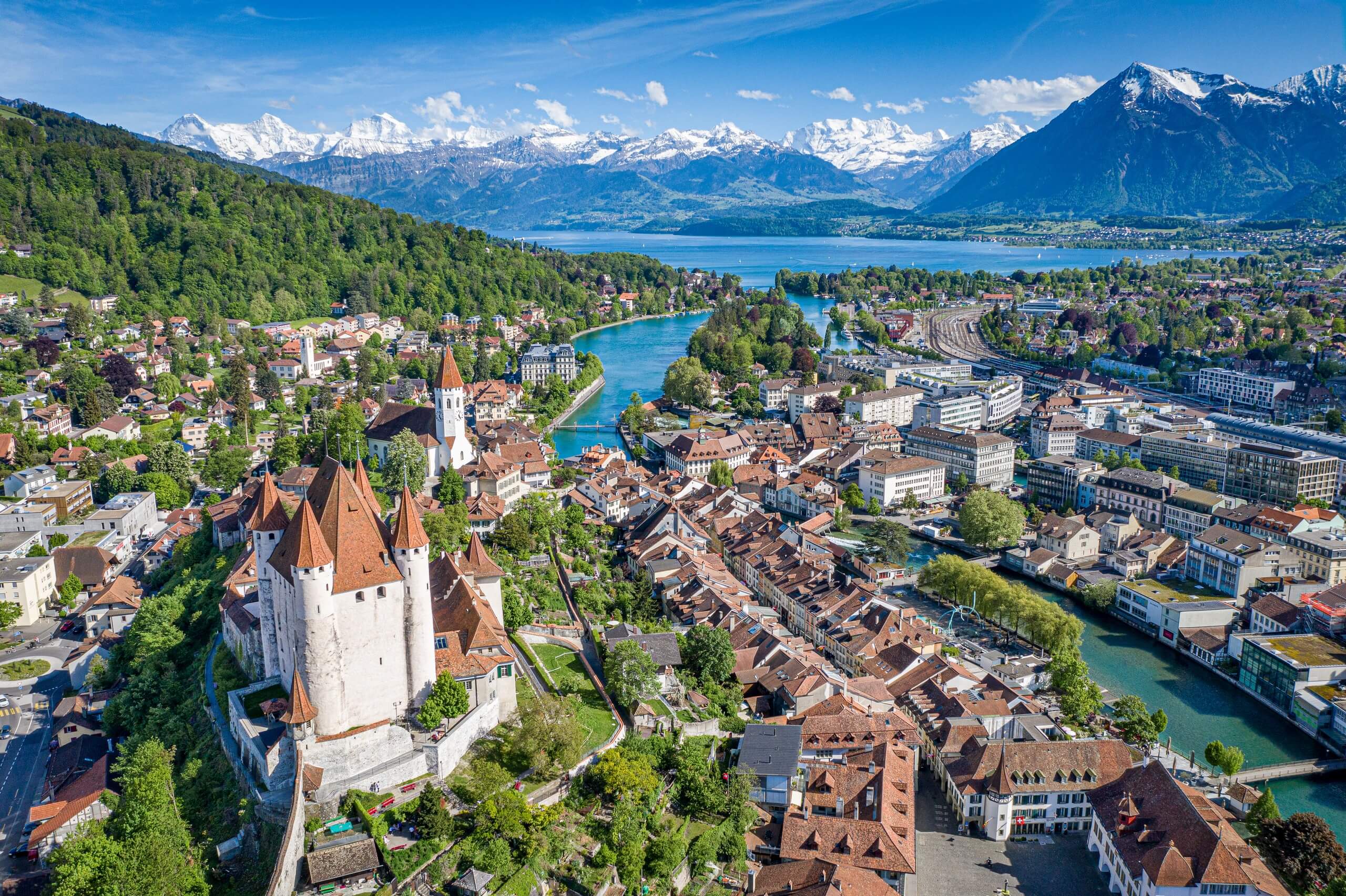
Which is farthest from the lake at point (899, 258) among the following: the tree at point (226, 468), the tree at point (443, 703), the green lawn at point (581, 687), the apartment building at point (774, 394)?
the tree at point (443, 703)

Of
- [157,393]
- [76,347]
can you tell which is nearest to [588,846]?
[157,393]

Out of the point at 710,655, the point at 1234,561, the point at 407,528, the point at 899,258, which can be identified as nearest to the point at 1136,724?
the point at 710,655

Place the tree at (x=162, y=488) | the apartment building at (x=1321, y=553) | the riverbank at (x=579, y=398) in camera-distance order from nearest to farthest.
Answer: the apartment building at (x=1321, y=553), the tree at (x=162, y=488), the riverbank at (x=579, y=398)

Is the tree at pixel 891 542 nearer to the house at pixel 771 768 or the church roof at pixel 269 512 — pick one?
the house at pixel 771 768

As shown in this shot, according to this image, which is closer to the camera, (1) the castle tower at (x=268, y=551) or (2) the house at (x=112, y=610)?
(1) the castle tower at (x=268, y=551)

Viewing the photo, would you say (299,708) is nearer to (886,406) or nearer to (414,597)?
(414,597)

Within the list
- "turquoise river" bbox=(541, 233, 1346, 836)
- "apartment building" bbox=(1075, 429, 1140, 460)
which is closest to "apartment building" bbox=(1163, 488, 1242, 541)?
"apartment building" bbox=(1075, 429, 1140, 460)
